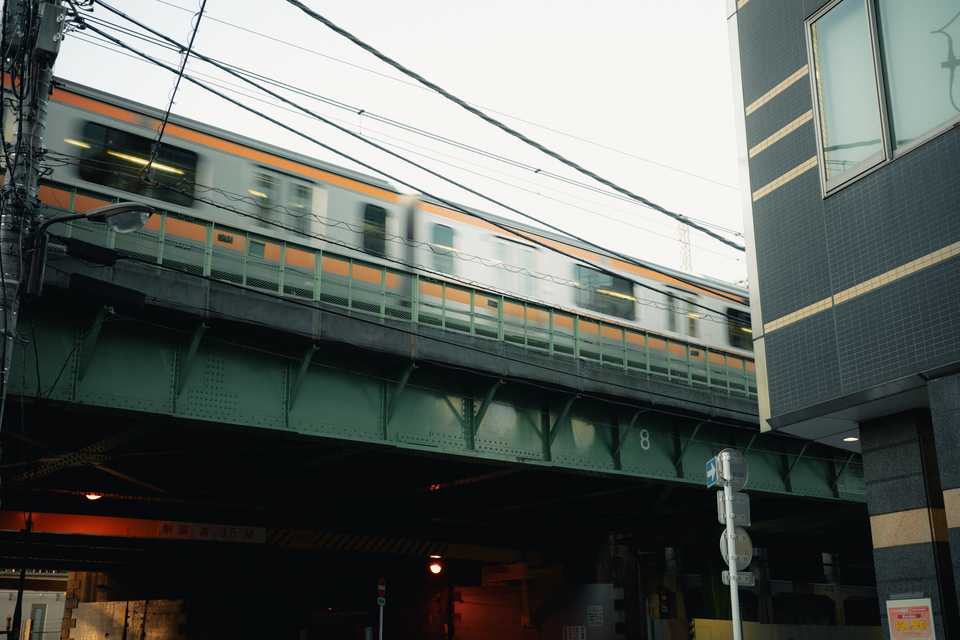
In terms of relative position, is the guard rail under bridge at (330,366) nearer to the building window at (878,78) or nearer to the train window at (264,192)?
the train window at (264,192)

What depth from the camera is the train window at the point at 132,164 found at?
20.0 meters

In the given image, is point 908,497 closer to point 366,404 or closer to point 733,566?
point 733,566

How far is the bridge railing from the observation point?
17.6 metres

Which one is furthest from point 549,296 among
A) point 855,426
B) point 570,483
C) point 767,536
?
point 767,536

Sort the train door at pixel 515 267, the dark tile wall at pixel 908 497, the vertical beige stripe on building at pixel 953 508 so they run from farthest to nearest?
the train door at pixel 515 267, the dark tile wall at pixel 908 497, the vertical beige stripe on building at pixel 953 508

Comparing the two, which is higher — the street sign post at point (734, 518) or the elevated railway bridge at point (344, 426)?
the elevated railway bridge at point (344, 426)

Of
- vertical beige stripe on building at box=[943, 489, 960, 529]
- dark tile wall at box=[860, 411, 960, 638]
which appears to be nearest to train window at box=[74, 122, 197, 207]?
dark tile wall at box=[860, 411, 960, 638]

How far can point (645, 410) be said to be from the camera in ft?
75.2

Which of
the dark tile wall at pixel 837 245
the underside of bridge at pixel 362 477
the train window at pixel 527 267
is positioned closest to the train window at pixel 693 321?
the underside of bridge at pixel 362 477

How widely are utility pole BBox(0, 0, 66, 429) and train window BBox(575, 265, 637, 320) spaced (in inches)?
768

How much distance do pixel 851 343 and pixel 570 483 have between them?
1798 cm

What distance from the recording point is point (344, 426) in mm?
18156

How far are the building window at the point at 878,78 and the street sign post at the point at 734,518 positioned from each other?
13.2 feet

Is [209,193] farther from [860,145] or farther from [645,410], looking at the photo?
[860,145]
